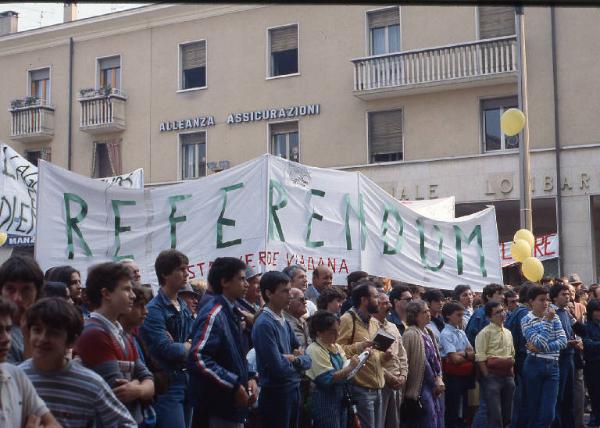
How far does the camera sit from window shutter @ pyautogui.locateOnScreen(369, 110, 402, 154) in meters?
23.7

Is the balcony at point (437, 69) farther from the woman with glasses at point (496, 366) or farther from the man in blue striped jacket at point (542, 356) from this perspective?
the woman with glasses at point (496, 366)

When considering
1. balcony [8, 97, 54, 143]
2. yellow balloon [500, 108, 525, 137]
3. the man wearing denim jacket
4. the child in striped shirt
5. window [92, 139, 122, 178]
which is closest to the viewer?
the child in striped shirt

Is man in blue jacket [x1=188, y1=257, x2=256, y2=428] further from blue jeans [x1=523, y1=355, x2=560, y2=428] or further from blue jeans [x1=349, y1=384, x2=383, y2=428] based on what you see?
blue jeans [x1=523, y1=355, x2=560, y2=428]

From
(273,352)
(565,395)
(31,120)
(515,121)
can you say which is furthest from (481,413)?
(31,120)

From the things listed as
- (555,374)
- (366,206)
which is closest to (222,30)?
(366,206)

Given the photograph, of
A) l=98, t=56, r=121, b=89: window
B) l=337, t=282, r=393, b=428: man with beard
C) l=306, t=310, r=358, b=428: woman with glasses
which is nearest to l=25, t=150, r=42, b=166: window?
l=98, t=56, r=121, b=89: window

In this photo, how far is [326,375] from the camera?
7062mm

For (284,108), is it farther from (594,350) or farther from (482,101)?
(594,350)

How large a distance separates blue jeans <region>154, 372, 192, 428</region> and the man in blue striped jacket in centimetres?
516

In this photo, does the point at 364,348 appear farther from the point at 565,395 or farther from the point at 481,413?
the point at 565,395

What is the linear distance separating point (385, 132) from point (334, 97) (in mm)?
1774

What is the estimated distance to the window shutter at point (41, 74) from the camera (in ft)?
97.8

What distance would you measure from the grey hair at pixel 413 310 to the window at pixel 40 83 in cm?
2338

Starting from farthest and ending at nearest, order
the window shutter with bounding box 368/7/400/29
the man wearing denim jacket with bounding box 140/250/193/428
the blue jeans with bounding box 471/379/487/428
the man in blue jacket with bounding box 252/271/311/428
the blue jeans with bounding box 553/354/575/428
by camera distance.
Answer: the window shutter with bounding box 368/7/400/29, the blue jeans with bounding box 553/354/575/428, the blue jeans with bounding box 471/379/487/428, the man in blue jacket with bounding box 252/271/311/428, the man wearing denim jacket with bounding box 140/250/193/428
